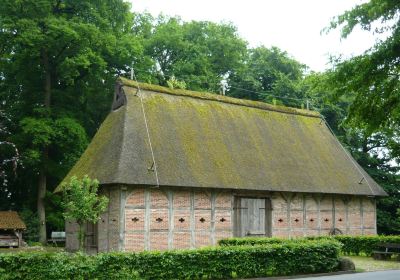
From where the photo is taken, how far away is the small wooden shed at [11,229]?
28.0m

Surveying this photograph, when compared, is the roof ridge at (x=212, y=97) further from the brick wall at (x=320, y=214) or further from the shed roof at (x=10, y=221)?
the shed roof at (x=10, y=221)

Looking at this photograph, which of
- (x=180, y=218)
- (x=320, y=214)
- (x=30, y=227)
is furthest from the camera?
(x=30, y=227)

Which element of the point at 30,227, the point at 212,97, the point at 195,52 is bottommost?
the point at 30,227

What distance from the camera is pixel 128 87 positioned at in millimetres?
25312

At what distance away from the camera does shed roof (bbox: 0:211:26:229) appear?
2827 cm

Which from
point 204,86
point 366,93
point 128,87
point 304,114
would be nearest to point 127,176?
point 128,87

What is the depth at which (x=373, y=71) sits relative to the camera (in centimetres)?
974

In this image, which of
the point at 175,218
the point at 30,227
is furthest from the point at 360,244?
the point at 30,227

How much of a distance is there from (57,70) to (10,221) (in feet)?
30.7

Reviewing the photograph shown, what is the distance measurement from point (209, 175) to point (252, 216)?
334 centimetres

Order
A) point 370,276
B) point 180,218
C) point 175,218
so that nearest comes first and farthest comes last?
point 370,276, point 175,218, point 180,218

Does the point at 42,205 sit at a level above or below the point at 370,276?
above

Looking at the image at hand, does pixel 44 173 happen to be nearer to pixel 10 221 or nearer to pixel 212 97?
pixel 10 221

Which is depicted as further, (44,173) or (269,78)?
(269,78)
